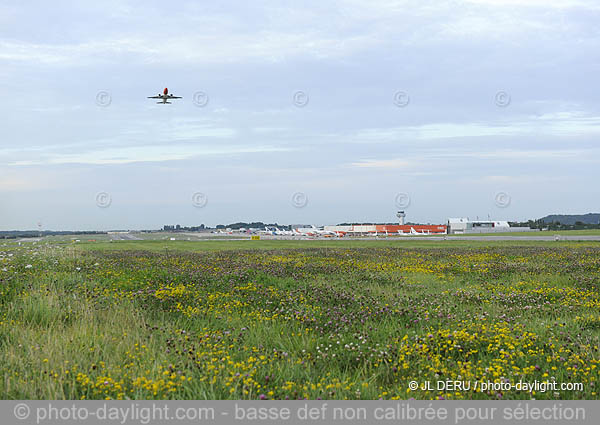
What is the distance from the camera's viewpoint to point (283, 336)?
8508 mm

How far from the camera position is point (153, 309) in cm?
1104

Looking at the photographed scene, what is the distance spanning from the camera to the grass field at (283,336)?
19.5 feet
